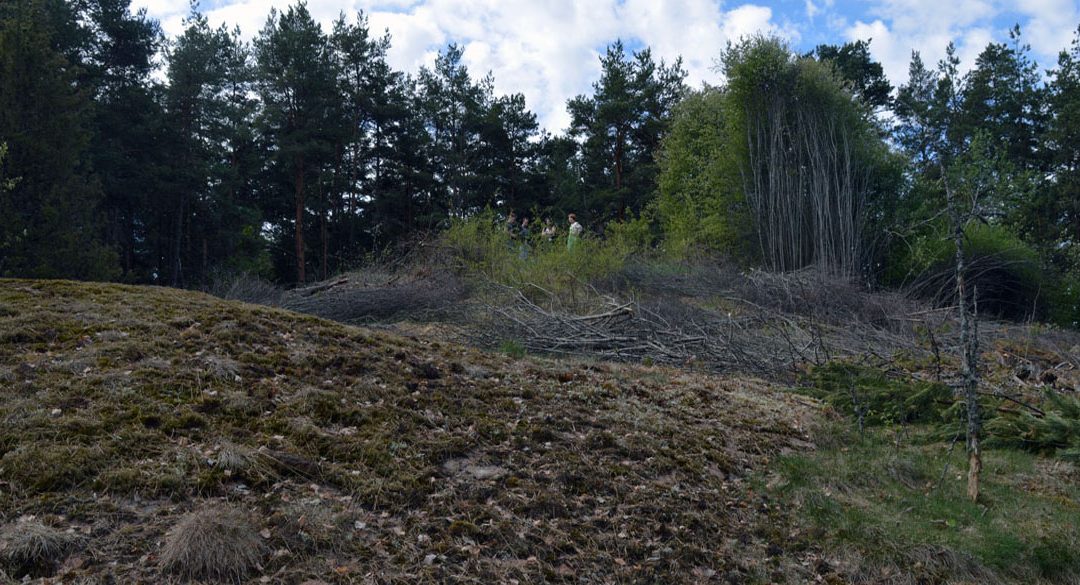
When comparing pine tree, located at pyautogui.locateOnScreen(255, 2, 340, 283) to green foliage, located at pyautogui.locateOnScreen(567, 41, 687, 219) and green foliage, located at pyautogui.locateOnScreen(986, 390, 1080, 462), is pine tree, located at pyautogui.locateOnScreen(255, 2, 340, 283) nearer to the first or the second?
green foliage, located at pyautogui.locateOnScreen(567, 41, 687, 219)

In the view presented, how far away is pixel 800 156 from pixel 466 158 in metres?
14.7

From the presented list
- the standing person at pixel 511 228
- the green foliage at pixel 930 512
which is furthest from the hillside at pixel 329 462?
the standing person at pixel 511 228

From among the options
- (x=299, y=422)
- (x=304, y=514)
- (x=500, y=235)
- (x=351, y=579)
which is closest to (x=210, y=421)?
(x=299, y=422)

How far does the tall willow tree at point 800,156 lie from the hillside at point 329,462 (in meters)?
11.4

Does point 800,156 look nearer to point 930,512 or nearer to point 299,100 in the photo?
point 930,512

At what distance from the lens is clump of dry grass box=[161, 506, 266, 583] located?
8.32 ft

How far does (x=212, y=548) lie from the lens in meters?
2.60

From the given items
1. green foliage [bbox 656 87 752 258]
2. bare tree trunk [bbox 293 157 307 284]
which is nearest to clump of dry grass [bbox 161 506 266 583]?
green foliage [bbox 656 87 752 258]

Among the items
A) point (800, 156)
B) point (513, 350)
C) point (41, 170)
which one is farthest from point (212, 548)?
point (800, 156)

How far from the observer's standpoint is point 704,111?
69.4 ft

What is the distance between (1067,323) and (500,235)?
14200mm

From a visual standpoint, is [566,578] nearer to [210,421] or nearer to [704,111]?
[210,421]

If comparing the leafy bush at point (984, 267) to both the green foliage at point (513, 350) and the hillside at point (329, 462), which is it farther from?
the hillside at point (329, 462)

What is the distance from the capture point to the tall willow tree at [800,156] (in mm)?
15977
